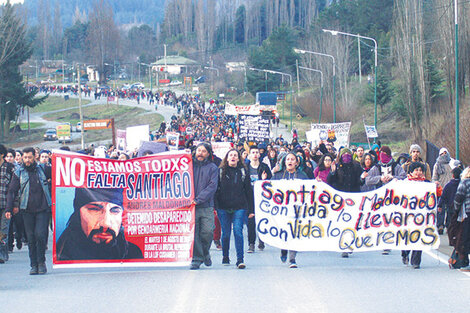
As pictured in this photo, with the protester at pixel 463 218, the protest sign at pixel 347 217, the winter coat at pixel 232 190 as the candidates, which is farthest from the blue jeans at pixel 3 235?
the protester at pixel 463 218

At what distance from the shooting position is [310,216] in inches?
427

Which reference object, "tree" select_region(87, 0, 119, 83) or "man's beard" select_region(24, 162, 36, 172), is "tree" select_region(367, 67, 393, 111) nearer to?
"man's beard" select_region(24, 162, 36, 172)

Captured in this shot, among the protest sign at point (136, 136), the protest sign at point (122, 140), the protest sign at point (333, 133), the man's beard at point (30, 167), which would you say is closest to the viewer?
the man's beard at point (30, 167)

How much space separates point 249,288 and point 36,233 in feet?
10.7

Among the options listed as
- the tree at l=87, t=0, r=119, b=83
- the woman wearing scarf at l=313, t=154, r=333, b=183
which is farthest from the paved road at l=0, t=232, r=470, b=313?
the tree at l=87, t=0, r=119, b=83

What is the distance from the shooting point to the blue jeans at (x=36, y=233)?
10391 millimetres

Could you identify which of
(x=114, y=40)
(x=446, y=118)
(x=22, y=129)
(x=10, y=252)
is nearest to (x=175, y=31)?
(x=114, y=40)

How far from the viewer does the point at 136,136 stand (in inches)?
1131

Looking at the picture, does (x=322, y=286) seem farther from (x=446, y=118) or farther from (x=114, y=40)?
(x=114, y=40)

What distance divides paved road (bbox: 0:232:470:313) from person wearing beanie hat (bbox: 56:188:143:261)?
0.97 ft

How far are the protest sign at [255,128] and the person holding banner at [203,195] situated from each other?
1679cm

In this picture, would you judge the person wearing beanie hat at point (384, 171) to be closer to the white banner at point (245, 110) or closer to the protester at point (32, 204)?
the protester at point (32, 204)

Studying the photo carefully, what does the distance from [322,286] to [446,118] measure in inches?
1027

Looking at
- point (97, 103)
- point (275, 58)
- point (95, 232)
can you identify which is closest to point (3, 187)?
point (95, 232)
